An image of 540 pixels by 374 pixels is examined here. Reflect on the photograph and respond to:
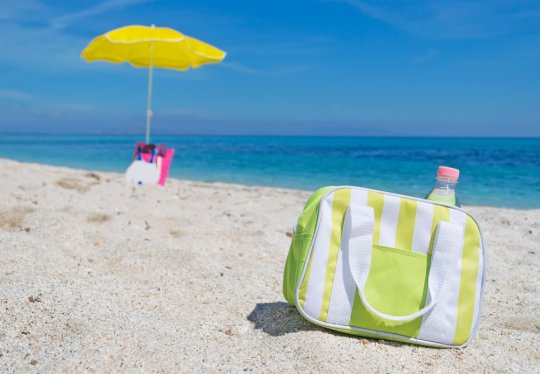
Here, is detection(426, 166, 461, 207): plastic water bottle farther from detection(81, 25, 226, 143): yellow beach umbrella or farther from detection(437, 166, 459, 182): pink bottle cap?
detection(81, 25, 226, 143): yellow beach umbrella

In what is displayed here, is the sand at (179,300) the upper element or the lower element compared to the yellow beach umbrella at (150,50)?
lower

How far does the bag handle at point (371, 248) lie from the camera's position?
1.96 metres

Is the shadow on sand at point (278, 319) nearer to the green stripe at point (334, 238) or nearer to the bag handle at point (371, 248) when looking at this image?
the green stripe at point (334, 238)

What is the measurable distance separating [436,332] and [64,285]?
6.00 feet

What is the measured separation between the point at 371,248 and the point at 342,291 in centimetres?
22

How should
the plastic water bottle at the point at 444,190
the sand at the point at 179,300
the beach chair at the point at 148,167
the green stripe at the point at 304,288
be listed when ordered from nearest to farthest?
the sand at the point at 179,300 < the green stripe at the point at 304,288 < the plastic water bottle at the point at 444,190 < the beach chair at the point at 148,167

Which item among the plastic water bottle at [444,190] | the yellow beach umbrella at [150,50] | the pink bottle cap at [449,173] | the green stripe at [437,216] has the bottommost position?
the green stripe at [437,216]

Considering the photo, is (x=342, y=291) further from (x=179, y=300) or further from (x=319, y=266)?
(x=179, y=300)

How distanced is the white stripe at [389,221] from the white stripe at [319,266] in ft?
0.75

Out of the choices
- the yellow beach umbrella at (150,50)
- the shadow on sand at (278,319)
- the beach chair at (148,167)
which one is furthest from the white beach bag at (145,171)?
the shadow on sand at (278,319)

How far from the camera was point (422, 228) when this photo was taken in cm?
199

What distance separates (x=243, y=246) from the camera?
143 inches

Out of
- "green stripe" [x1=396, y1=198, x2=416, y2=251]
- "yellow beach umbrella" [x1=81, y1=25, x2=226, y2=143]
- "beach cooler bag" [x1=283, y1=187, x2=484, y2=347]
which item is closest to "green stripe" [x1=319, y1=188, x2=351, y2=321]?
"beach cooler bag" [x1=283, y1=187, x2=484, y2=347]

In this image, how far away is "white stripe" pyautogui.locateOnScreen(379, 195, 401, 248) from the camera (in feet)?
6.53
